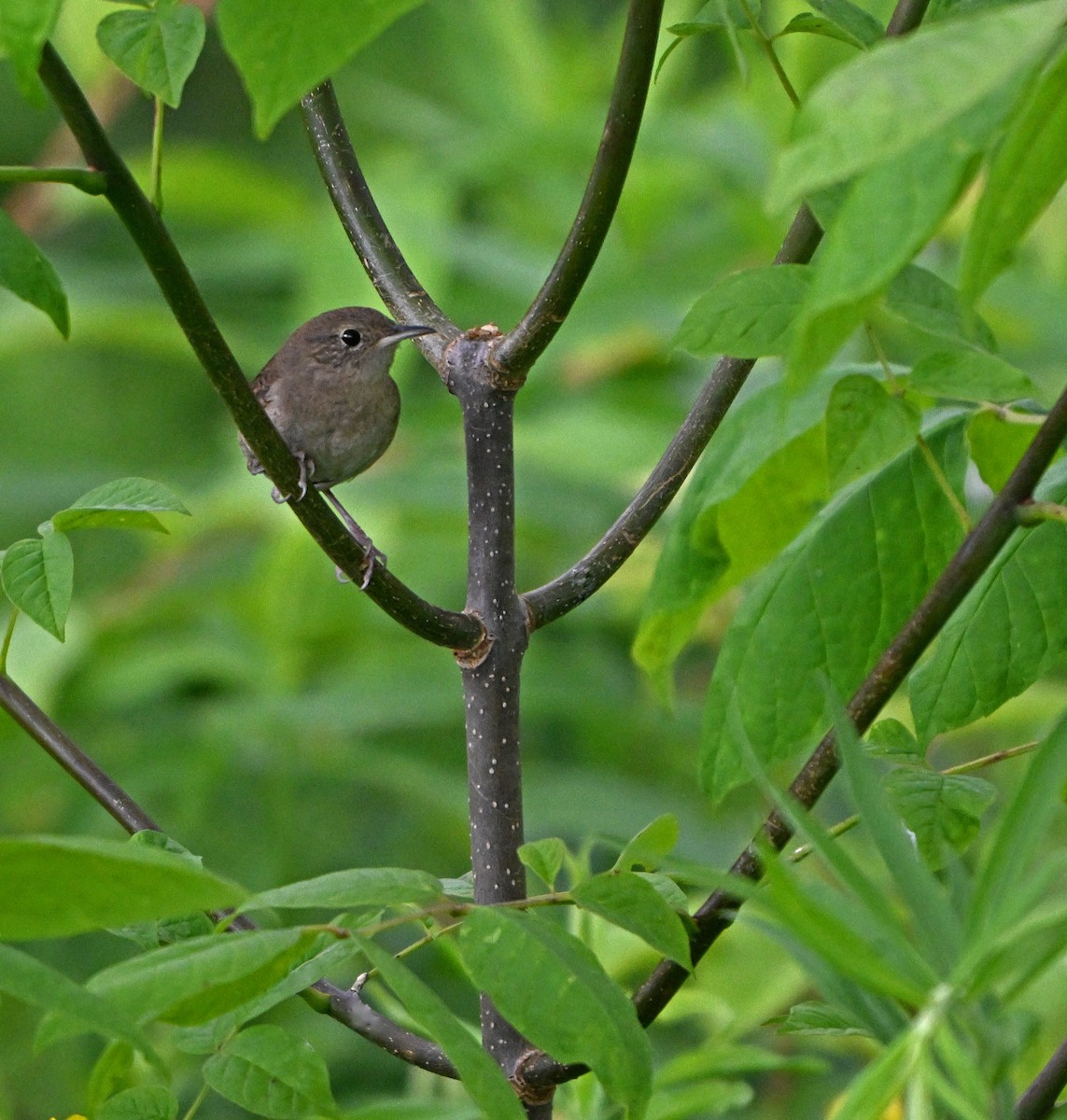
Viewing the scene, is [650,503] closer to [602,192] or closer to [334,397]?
[602,192]

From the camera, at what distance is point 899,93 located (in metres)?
0.69

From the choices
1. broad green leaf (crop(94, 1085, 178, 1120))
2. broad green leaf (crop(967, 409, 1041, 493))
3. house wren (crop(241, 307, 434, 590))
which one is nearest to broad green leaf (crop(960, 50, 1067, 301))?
broad green leaf (crop(967, 409, 1041, 493))

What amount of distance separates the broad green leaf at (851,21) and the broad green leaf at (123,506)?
66 centimetres

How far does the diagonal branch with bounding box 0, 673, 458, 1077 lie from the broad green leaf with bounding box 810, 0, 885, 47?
937 mm

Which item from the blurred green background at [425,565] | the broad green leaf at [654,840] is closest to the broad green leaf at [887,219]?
the broad green leaf at [654,840]

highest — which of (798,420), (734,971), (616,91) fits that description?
(616,91)

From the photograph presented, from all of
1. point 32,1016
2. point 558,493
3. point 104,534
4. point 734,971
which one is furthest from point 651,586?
point 104,534

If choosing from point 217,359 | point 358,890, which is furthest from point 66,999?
point 217,359

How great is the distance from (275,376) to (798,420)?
223cm

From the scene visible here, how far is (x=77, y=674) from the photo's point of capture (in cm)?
456

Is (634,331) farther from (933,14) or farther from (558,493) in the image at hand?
(933,14)

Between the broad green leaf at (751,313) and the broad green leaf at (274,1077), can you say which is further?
the broad green leaf at (274,1077)

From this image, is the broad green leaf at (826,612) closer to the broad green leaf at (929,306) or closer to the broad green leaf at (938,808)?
the broad green leaf at (938,808)

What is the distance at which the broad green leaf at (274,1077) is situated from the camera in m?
1.19
